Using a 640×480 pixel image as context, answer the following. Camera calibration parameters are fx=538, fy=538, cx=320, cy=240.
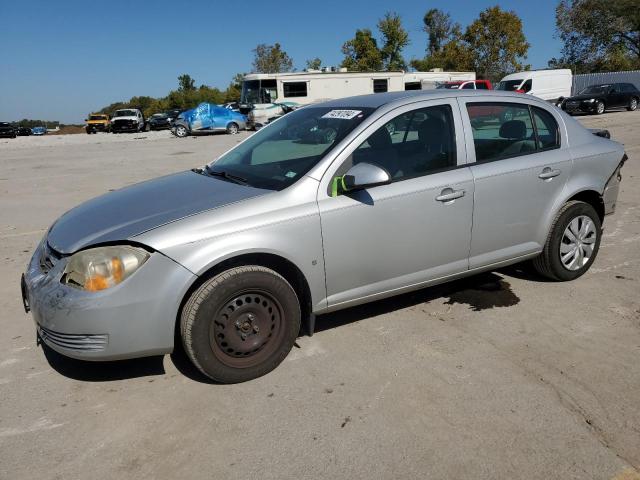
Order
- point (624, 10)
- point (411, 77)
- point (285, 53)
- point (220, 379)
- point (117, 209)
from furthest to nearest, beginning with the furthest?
point (285, 53) < point (624, 10) < point (411, 77) < point (117, 209) < point (220, 379)

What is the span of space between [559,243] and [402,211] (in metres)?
1.65

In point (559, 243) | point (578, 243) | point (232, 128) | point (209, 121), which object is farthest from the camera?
point (232, 128)

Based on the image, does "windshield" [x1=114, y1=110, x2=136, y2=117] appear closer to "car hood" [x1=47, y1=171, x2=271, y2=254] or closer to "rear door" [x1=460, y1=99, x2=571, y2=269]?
"car hood" [x1=47, y1=171, x2=271, y2=254]

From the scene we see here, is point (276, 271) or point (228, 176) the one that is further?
point (228, 176)

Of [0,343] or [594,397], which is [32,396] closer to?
[0,343]

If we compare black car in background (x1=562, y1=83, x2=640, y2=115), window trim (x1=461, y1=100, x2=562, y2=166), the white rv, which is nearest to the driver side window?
window trim (x1=461, y1=100, x2=562, y2=166)

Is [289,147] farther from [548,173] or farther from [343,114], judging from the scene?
[548,173]

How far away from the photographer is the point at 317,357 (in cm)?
343

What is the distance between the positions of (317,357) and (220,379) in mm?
658

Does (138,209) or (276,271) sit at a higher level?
(138,209)

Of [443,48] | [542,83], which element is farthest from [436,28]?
[542,83]

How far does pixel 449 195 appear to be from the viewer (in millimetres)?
3615

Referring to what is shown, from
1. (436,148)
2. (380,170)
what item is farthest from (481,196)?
(380,170)

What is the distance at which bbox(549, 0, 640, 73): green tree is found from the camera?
4956cm
